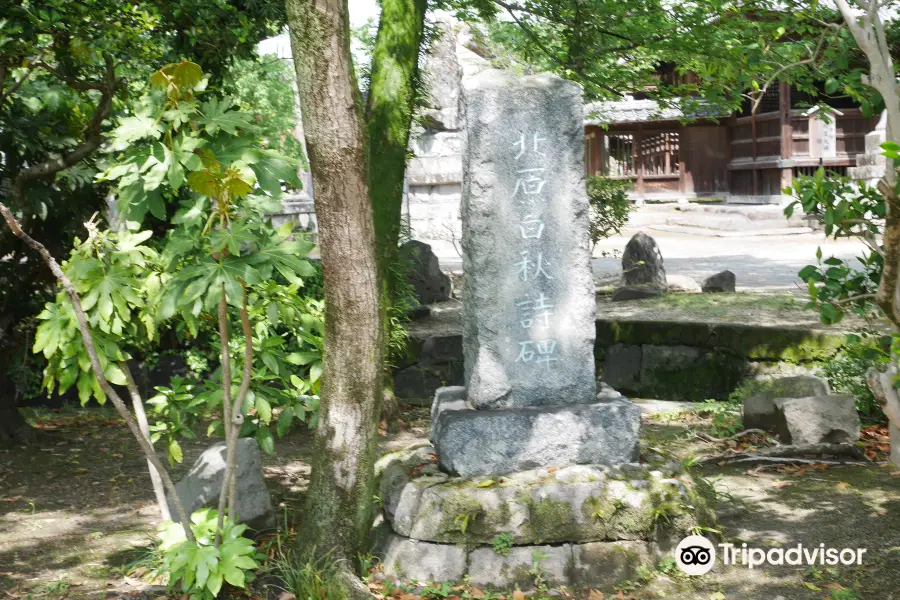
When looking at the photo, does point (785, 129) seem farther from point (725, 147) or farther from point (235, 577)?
point (235, 577)

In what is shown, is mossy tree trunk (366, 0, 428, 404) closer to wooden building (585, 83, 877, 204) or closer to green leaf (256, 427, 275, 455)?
green leaf (256, 427, 275, 455)

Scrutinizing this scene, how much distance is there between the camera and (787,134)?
22.2 metres

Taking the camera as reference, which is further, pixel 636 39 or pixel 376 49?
pixel 636 39

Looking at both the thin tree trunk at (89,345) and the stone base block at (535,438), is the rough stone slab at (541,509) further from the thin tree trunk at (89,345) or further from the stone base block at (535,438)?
the thin tree trunk at (89,345)

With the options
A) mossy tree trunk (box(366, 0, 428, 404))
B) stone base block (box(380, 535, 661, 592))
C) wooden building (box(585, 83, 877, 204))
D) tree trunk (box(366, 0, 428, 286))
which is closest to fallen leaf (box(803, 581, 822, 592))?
stone base block (box(380, 535, 661, 592))

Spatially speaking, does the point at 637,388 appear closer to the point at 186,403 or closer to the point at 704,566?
the point at 704,566

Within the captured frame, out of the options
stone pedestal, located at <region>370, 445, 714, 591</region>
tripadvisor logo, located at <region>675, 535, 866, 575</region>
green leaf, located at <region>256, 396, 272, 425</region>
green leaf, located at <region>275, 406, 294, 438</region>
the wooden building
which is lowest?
tripadvisor logo, located at <region>675, 535, 866, 575</region>

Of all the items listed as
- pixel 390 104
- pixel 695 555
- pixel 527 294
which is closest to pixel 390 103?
pixel 390 104

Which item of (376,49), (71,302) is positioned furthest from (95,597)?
(376,49)

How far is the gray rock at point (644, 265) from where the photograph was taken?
1295 cm

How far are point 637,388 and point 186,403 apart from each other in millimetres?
6045

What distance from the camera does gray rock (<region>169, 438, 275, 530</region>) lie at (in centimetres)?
508

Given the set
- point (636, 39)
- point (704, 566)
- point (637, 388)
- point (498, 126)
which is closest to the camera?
point (704, 566)

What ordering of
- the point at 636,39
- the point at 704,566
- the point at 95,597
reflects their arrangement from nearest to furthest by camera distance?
the point at 95,597 < the point at 704,566 < the point at 636,39
